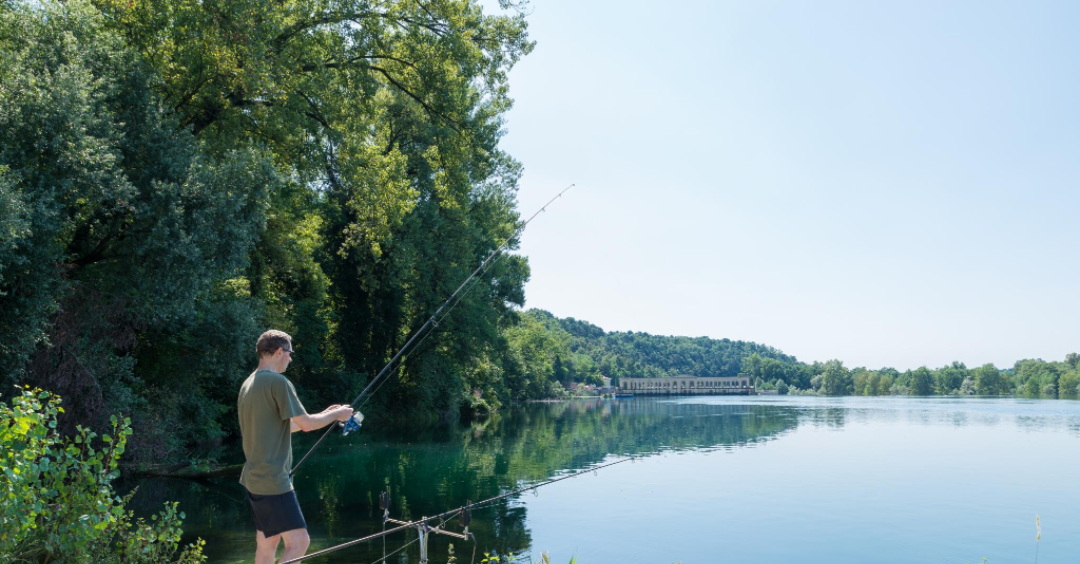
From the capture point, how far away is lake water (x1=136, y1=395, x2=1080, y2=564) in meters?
12.6

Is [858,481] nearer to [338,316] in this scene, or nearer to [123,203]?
[123,203]

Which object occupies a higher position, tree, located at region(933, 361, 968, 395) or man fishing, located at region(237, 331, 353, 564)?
tree, located at region(933, 361, 968, 395)

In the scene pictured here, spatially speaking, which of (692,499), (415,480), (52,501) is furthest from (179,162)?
(692,499)

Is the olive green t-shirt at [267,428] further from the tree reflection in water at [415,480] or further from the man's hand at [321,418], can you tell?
the tree reflection in water at [415,480]

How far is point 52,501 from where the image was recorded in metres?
→ 6.22

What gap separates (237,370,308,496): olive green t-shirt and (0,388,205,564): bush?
0.91 m

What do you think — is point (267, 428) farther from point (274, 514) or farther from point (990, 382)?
point (990, 382)

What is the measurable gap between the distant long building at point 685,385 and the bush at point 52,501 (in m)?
159

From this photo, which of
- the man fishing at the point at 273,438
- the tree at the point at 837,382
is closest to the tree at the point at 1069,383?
the tree at the point at 837,382

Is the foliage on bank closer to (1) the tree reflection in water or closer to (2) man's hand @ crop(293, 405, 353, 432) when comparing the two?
(1) the tree reflection in water

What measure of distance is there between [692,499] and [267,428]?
13.9 metres

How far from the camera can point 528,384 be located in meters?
82.4

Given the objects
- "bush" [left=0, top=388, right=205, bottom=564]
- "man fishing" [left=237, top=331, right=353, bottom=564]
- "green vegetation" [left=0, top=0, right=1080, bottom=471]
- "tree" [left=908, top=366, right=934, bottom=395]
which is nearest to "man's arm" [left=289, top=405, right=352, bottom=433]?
"man fishing" [left=237, top=331, right=353, bottom=564]

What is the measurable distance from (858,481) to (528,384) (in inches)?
2479
